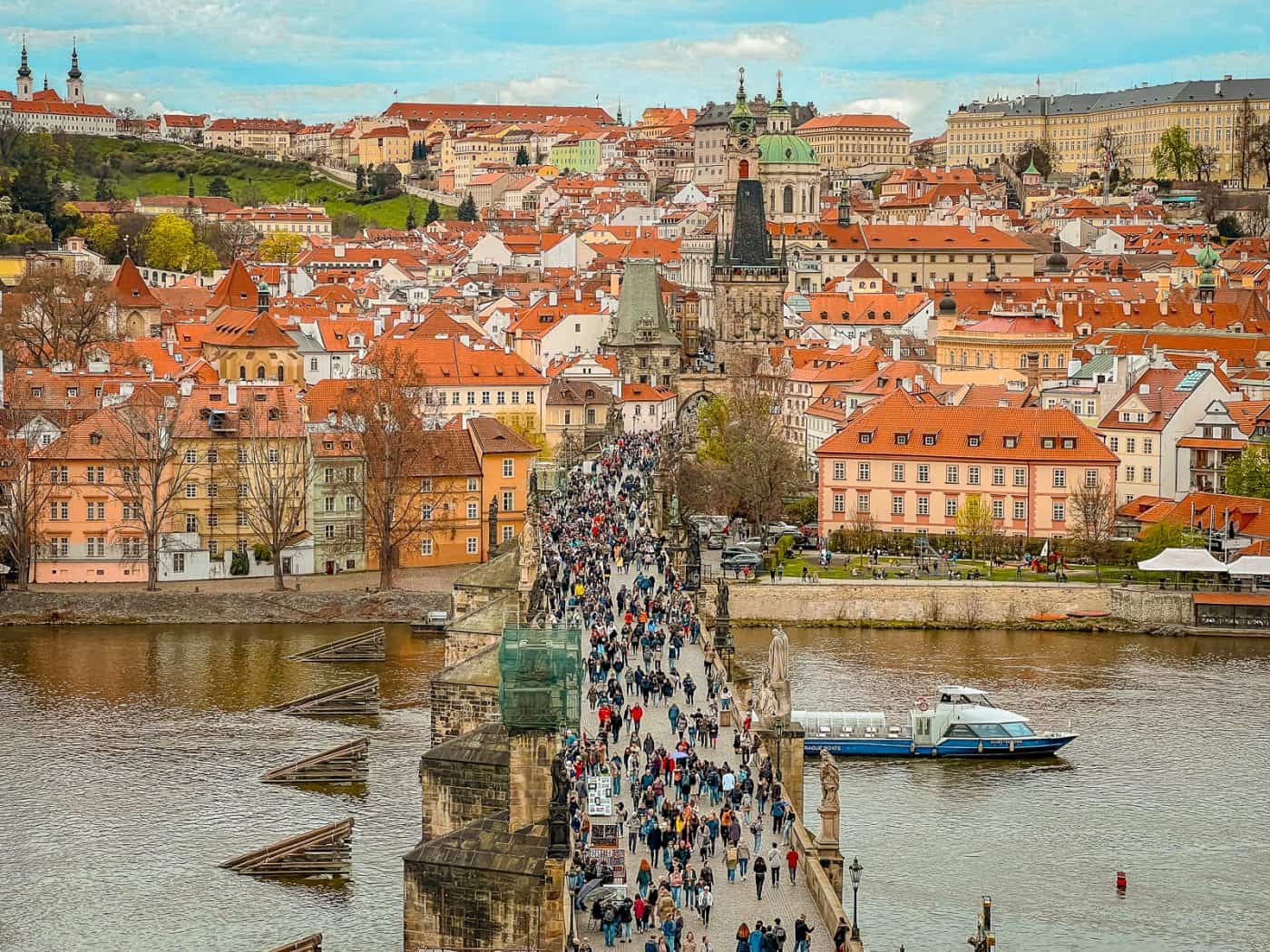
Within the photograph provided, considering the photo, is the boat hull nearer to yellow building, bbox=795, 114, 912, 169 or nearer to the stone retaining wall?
the stone retaining wall

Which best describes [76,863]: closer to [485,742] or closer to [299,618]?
[485,742]

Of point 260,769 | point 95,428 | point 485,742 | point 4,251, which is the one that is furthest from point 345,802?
point 4,251

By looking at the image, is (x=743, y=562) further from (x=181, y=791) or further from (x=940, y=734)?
(x=181, y=791)

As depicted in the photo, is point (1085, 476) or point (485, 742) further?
point (1085, 476)

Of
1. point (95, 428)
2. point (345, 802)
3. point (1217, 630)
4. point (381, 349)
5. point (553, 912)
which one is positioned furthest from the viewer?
point (381, 349)

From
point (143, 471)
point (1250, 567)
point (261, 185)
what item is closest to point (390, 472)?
point (143, 471)

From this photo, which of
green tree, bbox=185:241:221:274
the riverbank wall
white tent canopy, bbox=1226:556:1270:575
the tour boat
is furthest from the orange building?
green tree, bbox=185:241:221:274

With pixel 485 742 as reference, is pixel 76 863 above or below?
below
